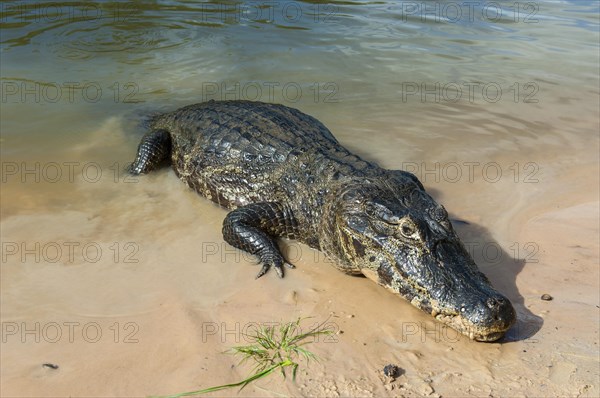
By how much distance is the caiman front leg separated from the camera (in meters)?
4.39

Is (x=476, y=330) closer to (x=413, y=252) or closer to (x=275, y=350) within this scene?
(x=413, y=252)

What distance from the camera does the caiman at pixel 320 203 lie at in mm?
3648

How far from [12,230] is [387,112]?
183 inches

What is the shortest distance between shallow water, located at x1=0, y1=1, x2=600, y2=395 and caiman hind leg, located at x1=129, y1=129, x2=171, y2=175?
158mm

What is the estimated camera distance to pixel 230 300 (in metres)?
3.90

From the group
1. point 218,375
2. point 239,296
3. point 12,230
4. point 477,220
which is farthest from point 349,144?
point 218,375

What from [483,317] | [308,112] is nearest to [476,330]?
[483,317]

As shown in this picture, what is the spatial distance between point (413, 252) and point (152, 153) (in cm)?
312
